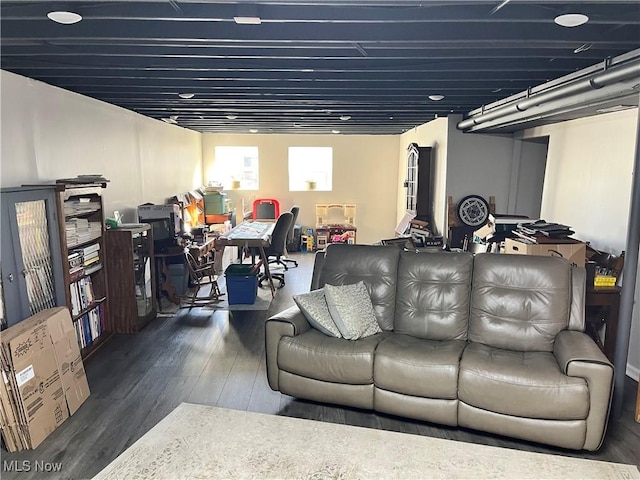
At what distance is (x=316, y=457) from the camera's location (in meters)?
1.66

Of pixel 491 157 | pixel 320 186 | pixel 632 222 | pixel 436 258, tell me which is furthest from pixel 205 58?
pixel 320 186

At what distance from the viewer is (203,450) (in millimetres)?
1701

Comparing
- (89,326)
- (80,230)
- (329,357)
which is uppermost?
(80,230)

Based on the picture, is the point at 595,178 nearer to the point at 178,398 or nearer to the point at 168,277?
the point at 178,398

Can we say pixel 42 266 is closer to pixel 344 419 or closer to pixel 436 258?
pixel 344 419

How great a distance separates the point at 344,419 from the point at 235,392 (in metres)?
0.84

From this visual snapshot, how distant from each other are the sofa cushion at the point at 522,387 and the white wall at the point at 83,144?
341 centimetres

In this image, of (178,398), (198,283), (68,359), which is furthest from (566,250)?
(68,359)

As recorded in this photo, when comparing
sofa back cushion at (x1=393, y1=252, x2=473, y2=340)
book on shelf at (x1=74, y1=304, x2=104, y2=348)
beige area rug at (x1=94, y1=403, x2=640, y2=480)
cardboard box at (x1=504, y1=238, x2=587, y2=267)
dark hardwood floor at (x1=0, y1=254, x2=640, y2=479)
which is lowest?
dark hardwood floor at (x1=0, y1=254, x2=640, y2=479)

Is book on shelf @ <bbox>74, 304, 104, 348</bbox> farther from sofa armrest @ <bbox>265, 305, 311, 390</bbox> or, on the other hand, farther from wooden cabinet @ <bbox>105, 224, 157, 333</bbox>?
sofa armrest @ <bbox>265, 305, 311, 390</bbox>

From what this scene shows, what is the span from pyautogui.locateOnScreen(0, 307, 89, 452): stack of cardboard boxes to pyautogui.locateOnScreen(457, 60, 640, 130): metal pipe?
3832mm

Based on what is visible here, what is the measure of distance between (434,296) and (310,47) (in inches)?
74.9

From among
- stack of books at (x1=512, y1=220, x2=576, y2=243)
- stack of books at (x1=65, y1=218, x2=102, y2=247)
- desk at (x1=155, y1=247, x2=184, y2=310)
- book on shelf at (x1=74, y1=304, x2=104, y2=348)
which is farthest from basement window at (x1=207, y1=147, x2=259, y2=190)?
stack of books at (x1=512, y1=220, x2=576, y2=243)

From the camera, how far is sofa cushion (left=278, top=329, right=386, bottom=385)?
2852 millimetres
